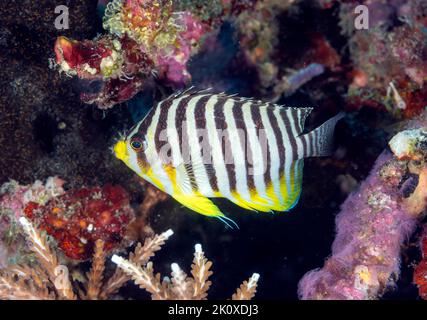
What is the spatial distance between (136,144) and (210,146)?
63cm

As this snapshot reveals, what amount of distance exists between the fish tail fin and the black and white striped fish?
0.01 meters

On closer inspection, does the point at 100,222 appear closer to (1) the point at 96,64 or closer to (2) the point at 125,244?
(2) the point at 125,244

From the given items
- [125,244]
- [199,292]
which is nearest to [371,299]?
[199,292]

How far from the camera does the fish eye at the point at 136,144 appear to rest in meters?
3.30

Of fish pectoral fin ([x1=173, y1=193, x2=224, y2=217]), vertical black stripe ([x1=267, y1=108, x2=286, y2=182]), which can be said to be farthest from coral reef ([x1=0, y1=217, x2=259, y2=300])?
vertical black stripe ([x1=267, y1=108, x2=286, y2=182])

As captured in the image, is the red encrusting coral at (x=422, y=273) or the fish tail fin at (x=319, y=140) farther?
the fish tail fin at (x=319, y=140)

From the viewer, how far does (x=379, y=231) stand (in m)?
3.48

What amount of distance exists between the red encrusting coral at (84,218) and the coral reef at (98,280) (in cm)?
69

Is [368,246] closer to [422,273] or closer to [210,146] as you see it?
[422,273]

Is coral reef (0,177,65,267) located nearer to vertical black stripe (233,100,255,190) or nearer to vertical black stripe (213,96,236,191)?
vertical black stripe (213,96,236,191)

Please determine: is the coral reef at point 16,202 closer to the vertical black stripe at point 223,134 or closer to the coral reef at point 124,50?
the coral reef at point 124,50

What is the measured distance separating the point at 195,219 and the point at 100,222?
3.81 ft
